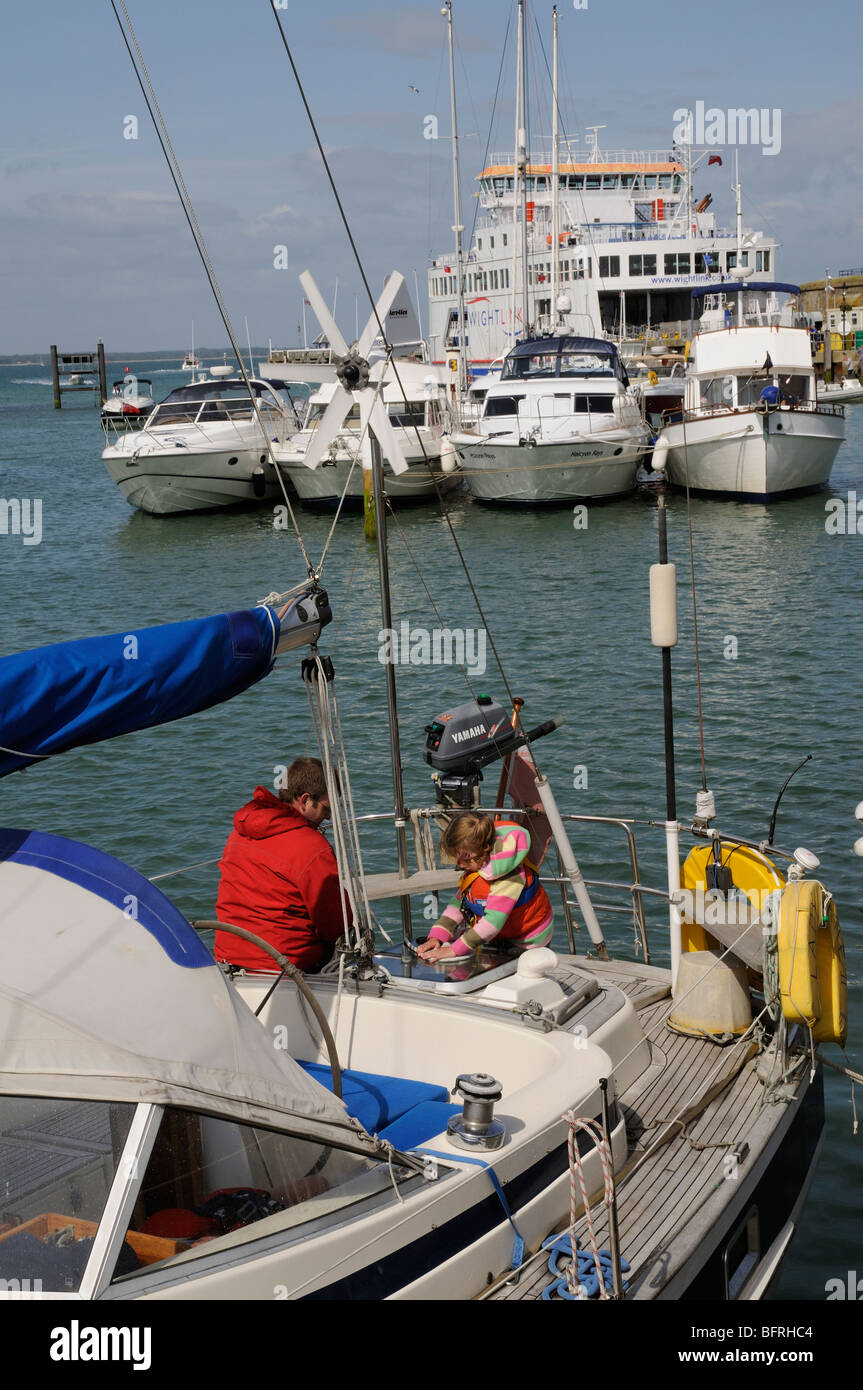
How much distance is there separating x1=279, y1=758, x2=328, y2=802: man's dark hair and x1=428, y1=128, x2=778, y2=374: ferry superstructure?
48717 millimetres

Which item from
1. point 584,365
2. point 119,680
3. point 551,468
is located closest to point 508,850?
point 119,680

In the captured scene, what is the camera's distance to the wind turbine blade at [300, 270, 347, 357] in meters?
7.55

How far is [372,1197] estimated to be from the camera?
14.7ft

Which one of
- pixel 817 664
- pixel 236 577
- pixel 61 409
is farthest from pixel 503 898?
pixel 61 409

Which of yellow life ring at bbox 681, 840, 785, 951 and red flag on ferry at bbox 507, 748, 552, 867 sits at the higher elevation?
red flag on ferry at bbox 507, 748, 552, 867

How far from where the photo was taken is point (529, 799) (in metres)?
7.84

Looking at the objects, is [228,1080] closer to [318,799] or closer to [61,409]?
[318,799]

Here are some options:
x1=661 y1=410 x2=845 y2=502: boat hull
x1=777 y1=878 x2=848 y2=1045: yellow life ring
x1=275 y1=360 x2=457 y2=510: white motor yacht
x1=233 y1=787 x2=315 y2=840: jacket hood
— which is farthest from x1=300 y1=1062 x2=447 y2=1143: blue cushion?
x1=275 y1=360 x2=457 y2=510: white motor yacht

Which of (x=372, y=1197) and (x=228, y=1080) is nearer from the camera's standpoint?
(x=228, y=1080)

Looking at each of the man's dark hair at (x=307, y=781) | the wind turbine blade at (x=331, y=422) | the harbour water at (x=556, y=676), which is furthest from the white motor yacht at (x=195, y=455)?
the man's dark hair at (x=307, y=781)

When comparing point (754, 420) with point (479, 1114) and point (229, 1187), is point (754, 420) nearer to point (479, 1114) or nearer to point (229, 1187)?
point (479, 1114)

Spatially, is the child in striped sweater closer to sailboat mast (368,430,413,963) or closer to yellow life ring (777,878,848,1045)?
sailboat mast (368,430,413,963)

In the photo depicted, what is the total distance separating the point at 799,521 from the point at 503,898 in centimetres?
2921

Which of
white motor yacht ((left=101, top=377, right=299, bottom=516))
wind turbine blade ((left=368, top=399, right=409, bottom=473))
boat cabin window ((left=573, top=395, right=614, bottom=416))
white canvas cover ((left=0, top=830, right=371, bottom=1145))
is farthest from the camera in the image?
white motor yacht ((left=101, top=377, right=299, bottom=516))
